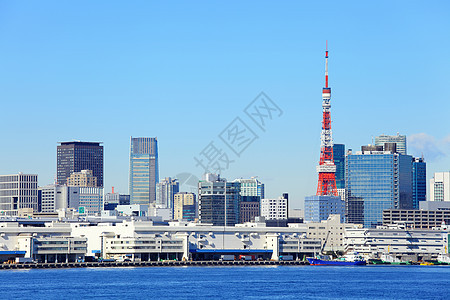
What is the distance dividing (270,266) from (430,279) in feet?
145

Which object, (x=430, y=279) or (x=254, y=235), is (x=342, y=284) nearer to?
(x=430, y=279)

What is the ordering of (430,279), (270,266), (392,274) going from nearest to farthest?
(430,279) → (392,274) → (270,266)

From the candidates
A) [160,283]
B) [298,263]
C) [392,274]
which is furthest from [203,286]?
[298,263]

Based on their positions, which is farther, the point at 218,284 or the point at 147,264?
the point at 147,264

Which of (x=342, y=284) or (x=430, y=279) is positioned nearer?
(x=342, y=284)

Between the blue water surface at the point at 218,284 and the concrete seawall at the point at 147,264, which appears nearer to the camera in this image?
the blue water surface at the point at 218,284

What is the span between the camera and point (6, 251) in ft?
573

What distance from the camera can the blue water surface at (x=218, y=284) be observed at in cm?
11475

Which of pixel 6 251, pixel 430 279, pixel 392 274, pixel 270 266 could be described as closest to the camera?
pixel 430 279

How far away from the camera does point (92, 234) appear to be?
189 meters

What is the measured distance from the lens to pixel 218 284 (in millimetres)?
130500

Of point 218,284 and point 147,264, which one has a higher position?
point 218,284

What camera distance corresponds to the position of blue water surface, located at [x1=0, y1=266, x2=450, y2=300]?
376ft

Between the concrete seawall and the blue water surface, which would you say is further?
the concrete seawall
